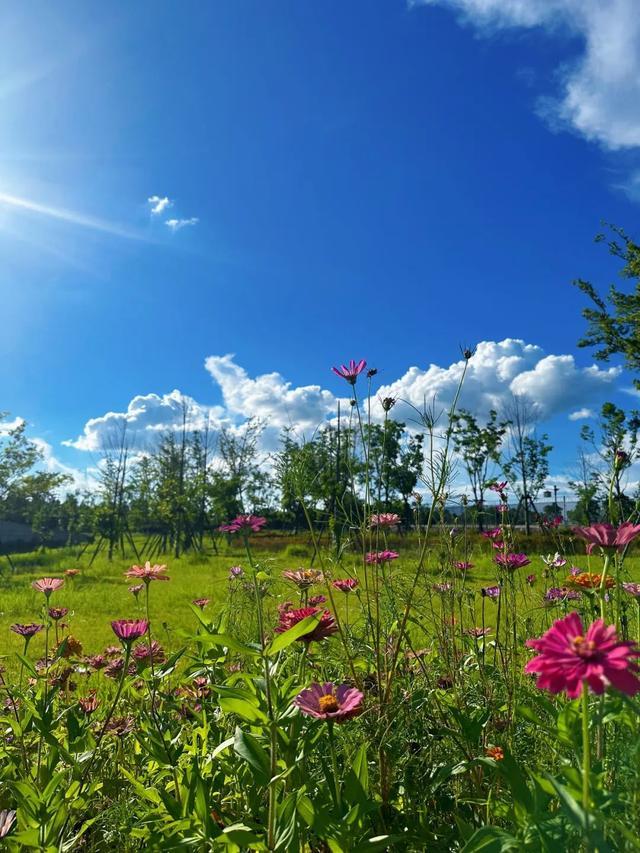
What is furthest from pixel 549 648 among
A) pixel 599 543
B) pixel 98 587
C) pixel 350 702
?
pixel 98 587

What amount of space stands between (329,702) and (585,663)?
554 mm

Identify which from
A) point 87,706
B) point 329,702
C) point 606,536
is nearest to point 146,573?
point 87,706

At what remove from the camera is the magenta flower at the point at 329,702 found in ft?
3.16

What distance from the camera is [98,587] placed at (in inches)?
346

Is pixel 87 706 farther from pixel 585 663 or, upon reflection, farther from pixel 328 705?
pixel 585 663

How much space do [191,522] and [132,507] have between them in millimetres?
7792

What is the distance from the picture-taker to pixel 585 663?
22.1 inches

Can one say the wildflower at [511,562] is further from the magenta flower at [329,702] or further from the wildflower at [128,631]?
the wildflower at [128,631]

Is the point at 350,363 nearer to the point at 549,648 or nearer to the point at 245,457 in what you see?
the point at 549,648

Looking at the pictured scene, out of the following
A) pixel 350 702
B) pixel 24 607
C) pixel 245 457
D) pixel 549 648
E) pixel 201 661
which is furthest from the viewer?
pixel 245 457

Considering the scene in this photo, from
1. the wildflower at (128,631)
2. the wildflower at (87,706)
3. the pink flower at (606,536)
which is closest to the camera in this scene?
the pink flower at (606,536)

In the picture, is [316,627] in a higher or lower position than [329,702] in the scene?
higher

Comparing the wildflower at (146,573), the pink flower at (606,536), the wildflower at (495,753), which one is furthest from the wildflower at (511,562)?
the wildflower at (146,573)

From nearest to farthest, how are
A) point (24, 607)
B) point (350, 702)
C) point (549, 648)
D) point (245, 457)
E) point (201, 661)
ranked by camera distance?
point (549, 648), point (350, 702), point (201, 661), point (24, 607), point (245, 457)
